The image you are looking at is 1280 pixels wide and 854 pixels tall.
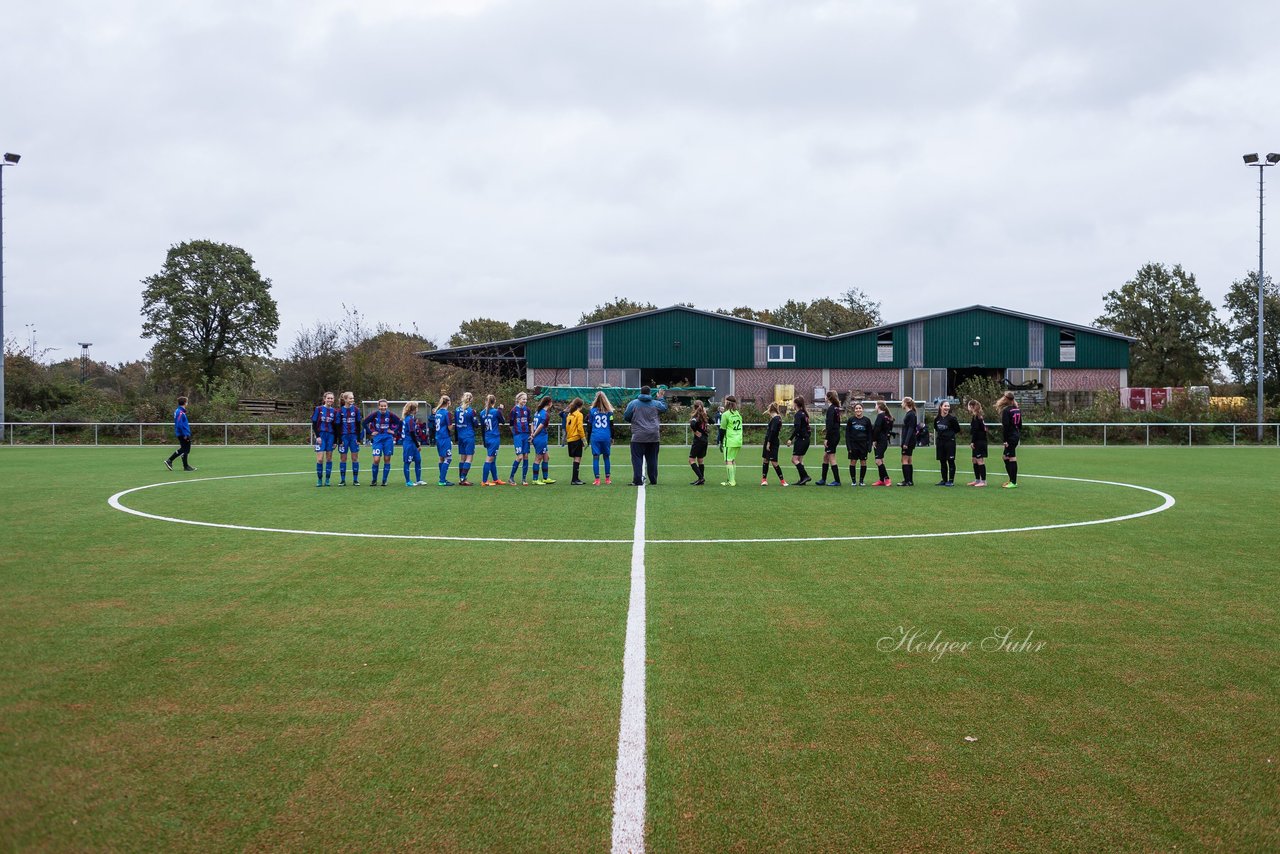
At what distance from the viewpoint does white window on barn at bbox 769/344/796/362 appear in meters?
51.0

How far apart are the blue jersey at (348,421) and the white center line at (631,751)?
1255 centimetres

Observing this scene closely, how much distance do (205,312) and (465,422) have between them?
5131cm

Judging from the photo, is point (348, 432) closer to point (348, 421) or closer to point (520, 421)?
point (348, 421)

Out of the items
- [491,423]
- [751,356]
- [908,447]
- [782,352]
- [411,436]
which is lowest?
[908,447]

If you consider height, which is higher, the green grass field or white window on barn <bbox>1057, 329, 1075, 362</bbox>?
white window on barn <bbox>1057, 329, 1075, 362</bbox>

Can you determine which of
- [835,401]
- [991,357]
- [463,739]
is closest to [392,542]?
[463,739]

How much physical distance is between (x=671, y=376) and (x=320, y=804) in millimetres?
49342

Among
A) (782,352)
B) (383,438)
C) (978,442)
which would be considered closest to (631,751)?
(383,438)

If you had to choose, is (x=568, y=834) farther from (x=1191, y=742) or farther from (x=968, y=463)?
(x=968, y=463)

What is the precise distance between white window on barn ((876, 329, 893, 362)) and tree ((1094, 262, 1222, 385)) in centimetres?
3571

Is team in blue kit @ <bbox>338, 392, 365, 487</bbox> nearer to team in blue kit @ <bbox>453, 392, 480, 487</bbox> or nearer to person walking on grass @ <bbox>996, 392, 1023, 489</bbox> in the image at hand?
team in blue kit @ <bbox>453, 392, 480, 487</bbox>

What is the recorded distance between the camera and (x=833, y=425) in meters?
17.8

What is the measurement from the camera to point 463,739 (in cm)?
402

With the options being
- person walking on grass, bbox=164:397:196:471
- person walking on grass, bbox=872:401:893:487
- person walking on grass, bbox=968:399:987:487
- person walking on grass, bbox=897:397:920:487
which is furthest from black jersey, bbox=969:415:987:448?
person walking on grass, bbox=164:397:196:471
